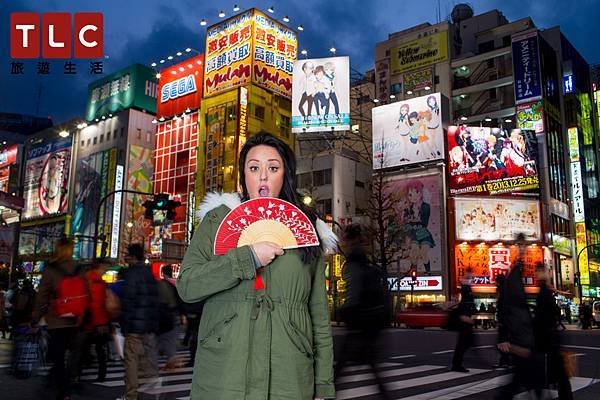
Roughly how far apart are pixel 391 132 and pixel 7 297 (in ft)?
110

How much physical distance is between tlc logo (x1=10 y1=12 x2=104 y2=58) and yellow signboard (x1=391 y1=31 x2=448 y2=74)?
46080 millimetres

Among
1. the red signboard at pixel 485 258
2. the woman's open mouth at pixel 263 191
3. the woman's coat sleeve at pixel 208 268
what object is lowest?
the woman's coat sleeve at pixel 208 268

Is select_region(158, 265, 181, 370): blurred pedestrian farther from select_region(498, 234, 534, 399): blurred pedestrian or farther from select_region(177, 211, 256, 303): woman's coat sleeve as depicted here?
select_region(177, 211, 256, 303): woman's coat sleeve

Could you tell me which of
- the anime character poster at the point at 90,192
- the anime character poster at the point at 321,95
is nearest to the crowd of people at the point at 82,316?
the anime character poster at the point at 321,95

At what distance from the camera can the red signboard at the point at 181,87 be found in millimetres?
51156

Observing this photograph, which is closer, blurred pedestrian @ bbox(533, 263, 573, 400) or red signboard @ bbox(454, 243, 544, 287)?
blurred pedestrian @ bbox(533, 263, 573, 400)

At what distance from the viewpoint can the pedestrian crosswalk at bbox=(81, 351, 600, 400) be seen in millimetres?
7152

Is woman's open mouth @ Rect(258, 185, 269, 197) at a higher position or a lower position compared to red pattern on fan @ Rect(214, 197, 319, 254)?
higher

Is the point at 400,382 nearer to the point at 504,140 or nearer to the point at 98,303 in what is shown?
the point at 98,303

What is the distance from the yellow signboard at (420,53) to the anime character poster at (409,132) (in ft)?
44.4

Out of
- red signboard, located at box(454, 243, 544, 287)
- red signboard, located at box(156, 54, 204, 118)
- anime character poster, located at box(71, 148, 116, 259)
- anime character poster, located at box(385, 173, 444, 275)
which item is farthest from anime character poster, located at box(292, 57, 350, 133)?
anime character poster, located at box(71, 148, 116, 259)

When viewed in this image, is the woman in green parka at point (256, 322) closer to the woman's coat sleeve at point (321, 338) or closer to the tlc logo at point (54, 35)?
the woman's coat sleeve at point (321, 338)

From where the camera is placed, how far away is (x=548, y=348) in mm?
5391

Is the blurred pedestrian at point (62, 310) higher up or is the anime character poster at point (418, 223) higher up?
the anime character poster at point (418, 223)
